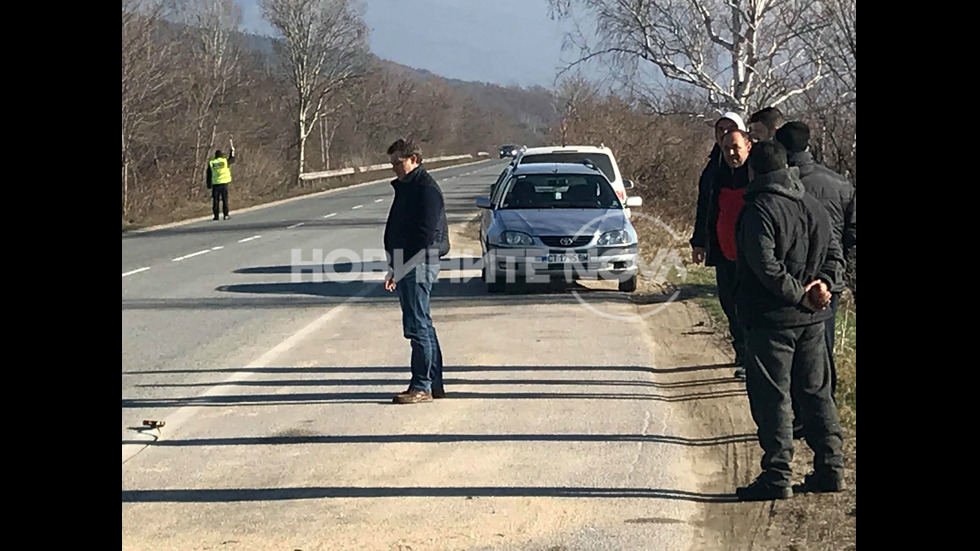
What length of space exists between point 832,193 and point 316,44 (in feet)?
201

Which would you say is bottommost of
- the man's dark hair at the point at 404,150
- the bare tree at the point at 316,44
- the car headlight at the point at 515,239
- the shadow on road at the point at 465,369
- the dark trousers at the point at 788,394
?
the shadow on road at the point at 465,369

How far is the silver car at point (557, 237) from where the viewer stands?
15.2 m

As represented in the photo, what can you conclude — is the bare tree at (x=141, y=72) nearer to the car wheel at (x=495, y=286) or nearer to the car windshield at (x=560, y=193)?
the car windshield at (x=560, y=193)

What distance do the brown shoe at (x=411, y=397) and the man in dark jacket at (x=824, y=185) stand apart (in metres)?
3.03

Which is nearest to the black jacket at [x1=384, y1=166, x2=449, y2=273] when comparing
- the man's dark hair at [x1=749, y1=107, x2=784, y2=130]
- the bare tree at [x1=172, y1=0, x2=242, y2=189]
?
the man's dark hair at [x1=749, y1=107, x2=784, y2=130]

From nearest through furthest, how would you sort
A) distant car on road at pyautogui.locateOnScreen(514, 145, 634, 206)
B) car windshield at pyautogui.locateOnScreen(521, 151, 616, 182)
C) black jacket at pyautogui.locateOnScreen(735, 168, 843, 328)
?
black jacket at pyautogui.locateOnScreen(735, 168, 843, 328)
distant car on road at pyautogui.locateOnScreen(514, 145, 634, 206)
car windshield at pyautogui.locateOnScreen(521, 151, 616, 182)

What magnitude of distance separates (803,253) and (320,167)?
214 feet

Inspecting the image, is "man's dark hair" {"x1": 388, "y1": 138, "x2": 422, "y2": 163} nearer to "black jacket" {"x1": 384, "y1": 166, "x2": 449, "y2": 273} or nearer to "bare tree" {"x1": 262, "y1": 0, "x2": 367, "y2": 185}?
"black jacket" {"x1": 384, "y1": 166, "x2": 449, "y2": 273}

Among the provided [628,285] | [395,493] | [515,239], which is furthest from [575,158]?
[395,493]

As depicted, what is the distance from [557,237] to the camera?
15242 millimetres

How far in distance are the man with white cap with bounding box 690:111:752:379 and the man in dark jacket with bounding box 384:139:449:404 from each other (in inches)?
76.0

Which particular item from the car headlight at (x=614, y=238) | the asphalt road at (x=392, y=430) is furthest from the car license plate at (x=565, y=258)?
the asphalt road at (x=392, y=430)

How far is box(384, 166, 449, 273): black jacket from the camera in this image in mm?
9038
